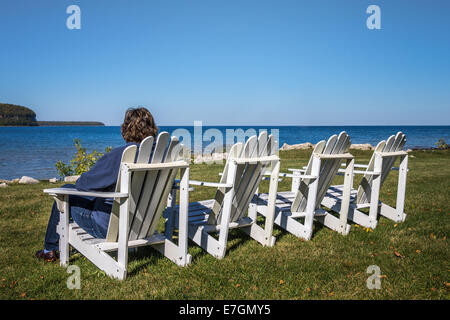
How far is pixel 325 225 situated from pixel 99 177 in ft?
10.2

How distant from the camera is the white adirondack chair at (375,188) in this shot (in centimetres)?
503

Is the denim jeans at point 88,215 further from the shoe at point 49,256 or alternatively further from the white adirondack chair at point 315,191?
the white adirondack chair at point 315,191

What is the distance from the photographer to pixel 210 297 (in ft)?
9.93

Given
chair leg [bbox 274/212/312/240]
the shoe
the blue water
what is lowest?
the blue water

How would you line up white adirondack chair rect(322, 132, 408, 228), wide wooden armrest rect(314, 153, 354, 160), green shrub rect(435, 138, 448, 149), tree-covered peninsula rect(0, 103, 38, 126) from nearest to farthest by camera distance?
wide wooden armrest rect(314, 153, 354, 160), white adirondack chair rect(322, 132, 408, 228), green shrub rect(435, 138, 448, 149), tree-covered peninsula rect(0, 103, 38, 126)

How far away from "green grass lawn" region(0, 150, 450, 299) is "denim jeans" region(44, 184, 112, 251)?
1.14 feet

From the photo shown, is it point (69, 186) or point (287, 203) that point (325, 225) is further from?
point (69, 186)

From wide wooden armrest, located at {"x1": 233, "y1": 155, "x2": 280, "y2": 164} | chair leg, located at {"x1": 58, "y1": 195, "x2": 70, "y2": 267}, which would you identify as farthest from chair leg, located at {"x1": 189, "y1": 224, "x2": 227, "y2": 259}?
chair leg, located at {"x1": 58, "y1": 195, "x2": 70, "y2": 267}

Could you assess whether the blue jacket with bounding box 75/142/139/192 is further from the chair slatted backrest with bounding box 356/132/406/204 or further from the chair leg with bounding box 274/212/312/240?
the chair slatted backrest with bounding box 356/132/406/204

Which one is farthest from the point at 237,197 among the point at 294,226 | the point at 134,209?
the point at 134,209

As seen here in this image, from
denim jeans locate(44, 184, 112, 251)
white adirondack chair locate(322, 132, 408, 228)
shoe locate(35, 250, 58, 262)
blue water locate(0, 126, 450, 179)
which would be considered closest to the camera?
denim jeans locate(44, 184, 112, 251)

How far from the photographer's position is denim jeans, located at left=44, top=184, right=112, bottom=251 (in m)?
3.40

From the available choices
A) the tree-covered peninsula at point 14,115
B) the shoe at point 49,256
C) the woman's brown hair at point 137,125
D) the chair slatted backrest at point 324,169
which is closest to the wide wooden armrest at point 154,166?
the woman's brown hair at point 137,125
